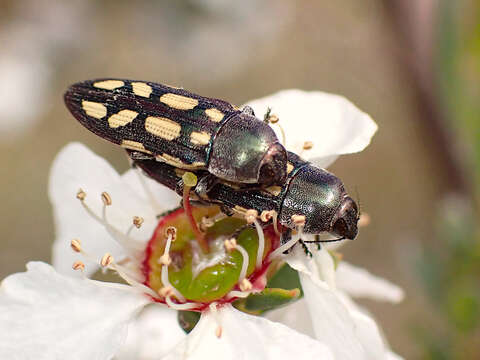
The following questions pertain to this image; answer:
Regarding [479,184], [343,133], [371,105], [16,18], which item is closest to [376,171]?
[371,105]

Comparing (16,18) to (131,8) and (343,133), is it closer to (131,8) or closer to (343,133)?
(131,8)

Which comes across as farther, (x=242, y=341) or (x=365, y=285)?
(x=365, y=285)

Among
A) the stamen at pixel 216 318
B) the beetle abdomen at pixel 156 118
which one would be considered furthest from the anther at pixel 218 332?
the beetle abdomen at pixel 156 118

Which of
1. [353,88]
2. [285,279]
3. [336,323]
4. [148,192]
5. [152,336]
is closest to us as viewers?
[336,323]

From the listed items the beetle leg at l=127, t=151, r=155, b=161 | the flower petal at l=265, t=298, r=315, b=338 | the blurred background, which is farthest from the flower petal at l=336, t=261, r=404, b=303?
the beetle leg at l=127, t=151, r=155, b=161

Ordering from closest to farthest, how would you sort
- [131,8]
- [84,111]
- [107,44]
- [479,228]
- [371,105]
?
[84,111] → [479,228] → [131,8] → [371,105] → [107,44]

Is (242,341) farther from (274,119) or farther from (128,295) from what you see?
(274,119)

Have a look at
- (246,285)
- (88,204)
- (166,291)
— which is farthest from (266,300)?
(88,204)
